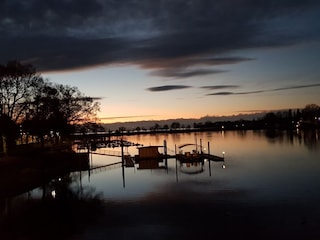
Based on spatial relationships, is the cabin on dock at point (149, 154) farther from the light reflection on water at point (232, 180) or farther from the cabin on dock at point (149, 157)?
the light reflection on water at point (232, 180)

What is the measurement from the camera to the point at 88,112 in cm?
8075

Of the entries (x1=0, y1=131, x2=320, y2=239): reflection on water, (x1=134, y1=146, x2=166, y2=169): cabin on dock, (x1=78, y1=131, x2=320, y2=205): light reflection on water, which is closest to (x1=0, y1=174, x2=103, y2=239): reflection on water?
(x1=0, y1=131, x2=320, y2=239): reflection on water

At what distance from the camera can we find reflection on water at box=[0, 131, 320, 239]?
25203mm

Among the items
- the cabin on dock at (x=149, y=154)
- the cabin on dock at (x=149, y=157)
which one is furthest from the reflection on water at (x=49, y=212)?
the cabin on dock at (x=149, y=154)

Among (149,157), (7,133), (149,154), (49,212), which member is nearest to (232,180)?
(49,212)

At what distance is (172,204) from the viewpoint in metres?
32.8

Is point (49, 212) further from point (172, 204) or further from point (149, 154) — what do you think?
point (149, 154)

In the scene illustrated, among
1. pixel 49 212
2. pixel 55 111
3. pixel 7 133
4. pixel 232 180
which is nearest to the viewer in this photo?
pixel 49 212

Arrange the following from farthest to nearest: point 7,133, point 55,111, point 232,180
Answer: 1. point 55,111
2. point 7,133
3. point 232,180

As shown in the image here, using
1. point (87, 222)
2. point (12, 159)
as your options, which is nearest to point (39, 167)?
point (12, 159)

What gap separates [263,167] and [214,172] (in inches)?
283

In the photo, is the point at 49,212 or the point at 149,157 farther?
the point at 149,157

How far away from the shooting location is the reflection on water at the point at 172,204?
82.7 feet

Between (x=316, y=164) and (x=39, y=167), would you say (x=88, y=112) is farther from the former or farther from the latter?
(x=316, y=164)
